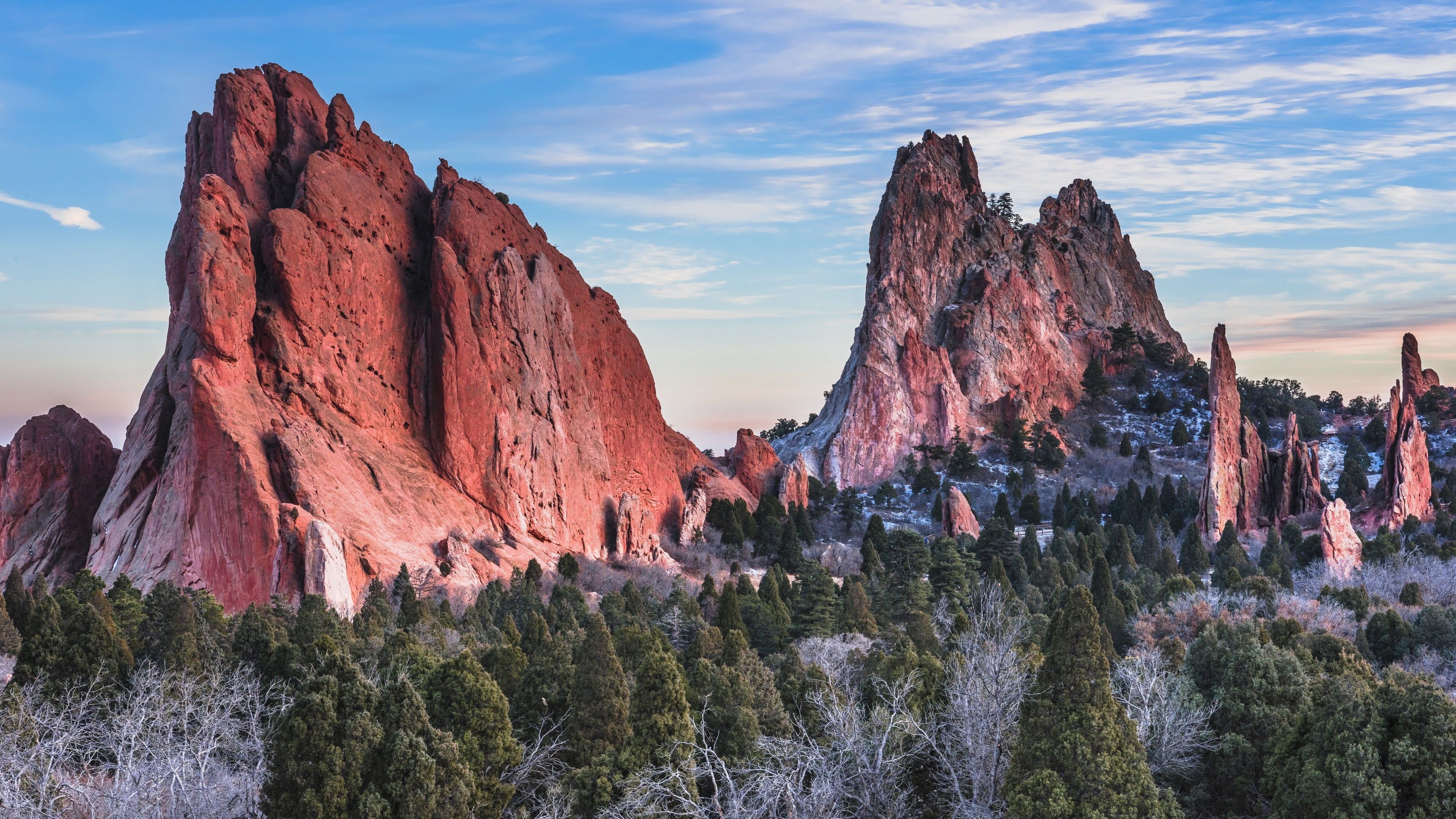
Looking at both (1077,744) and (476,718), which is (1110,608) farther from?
(476,718)

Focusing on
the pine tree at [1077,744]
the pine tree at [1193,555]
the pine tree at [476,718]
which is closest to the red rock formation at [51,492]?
the pine tree at [476,718]

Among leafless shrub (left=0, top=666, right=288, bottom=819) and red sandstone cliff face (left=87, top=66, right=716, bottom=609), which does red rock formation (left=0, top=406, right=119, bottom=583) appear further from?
leafless shrub (left=0, top=666, right=288, bottom=819)

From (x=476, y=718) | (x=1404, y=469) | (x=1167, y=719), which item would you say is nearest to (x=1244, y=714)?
(x=1167, y=719)

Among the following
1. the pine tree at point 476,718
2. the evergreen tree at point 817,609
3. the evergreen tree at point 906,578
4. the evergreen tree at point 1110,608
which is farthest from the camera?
the evergreen tree at point 906,578

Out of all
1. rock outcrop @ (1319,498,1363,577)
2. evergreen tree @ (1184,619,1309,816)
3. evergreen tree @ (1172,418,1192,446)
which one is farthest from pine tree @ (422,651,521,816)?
evergreen tree @ (1172,418,1192,446)

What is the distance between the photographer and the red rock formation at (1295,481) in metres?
87.2

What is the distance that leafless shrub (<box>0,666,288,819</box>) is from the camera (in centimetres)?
2469

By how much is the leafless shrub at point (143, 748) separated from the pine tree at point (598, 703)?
20.8 ft

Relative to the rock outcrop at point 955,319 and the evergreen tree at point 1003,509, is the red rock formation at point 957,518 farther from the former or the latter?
the rock outcrop at point 955,319

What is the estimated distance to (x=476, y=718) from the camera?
27031mm

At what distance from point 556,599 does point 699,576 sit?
1966cm

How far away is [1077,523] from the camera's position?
8581 centimetres

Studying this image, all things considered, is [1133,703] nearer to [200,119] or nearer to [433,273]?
[433,273]

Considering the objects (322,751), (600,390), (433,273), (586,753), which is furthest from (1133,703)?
(600,390)
